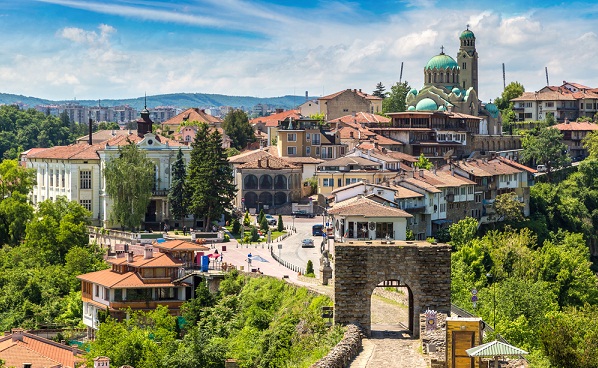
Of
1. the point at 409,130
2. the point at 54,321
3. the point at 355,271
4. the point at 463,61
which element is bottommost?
A: the point at 54,321

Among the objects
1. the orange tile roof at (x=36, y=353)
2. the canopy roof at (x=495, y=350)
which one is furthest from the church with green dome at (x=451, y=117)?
the canopy roof at (x=495, y=350)

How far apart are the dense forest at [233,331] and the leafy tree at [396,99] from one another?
77.0m

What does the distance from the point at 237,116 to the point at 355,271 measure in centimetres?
9079

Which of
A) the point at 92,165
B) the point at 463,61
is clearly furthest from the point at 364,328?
the point at 463,61

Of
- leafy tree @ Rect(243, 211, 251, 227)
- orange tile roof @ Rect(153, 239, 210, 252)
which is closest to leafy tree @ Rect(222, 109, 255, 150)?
leafy tree @ Rect(243, 211, 251, 227)

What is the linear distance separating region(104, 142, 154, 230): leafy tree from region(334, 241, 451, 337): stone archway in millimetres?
47118

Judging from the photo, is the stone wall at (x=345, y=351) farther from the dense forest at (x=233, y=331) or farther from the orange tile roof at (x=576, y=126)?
the orange tile roof at (x=576, y=126)

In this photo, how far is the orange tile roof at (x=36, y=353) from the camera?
46094 millimetres

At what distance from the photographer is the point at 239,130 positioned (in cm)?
12181

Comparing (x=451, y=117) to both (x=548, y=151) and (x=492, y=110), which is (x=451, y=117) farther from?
(x=492, y=110)

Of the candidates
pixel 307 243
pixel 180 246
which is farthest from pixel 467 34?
pixel 180 246

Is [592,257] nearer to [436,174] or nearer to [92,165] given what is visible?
[436,174]

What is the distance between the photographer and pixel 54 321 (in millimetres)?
60031

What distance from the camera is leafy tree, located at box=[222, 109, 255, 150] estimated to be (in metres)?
121
